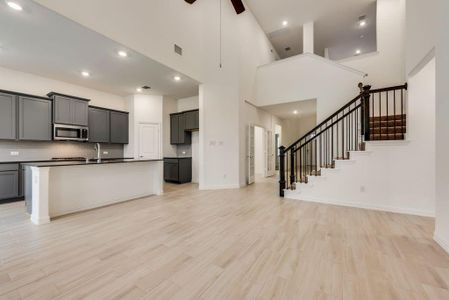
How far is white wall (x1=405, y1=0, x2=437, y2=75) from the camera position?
2.81 m

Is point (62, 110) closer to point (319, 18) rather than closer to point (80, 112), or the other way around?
point (80, 112)

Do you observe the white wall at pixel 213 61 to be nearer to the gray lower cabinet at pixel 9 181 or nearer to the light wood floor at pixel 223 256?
the light wood floor at pixel 223 256

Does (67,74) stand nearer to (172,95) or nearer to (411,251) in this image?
(172,95)

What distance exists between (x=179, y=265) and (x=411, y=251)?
2733 mm

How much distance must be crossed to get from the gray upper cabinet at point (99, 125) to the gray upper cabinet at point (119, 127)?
152mm

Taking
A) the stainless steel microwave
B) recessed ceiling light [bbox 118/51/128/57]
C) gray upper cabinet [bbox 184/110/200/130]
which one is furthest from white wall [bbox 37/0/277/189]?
the stainless steel microwave

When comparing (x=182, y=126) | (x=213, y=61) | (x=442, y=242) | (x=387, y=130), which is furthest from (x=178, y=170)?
(x=442, y=242)

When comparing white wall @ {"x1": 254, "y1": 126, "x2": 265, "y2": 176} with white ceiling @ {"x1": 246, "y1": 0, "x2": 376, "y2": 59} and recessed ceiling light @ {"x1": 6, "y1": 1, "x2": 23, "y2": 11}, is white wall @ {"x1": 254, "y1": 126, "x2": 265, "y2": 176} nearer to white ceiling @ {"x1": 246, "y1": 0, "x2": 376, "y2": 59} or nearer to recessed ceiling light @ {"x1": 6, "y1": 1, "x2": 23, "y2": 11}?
white ceiling @ {"x1": 246, "y1": 0, "x2": 376, "y2": 59}

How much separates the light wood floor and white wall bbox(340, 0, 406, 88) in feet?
14.7

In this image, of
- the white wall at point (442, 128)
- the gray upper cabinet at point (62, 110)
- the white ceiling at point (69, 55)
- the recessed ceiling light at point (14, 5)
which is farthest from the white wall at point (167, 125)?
the white wall at point (442, 128)

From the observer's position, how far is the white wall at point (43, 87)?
4.90m

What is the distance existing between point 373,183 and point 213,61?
5.28 m

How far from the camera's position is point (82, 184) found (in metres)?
3.89

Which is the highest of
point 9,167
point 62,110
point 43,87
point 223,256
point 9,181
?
point 43,87
